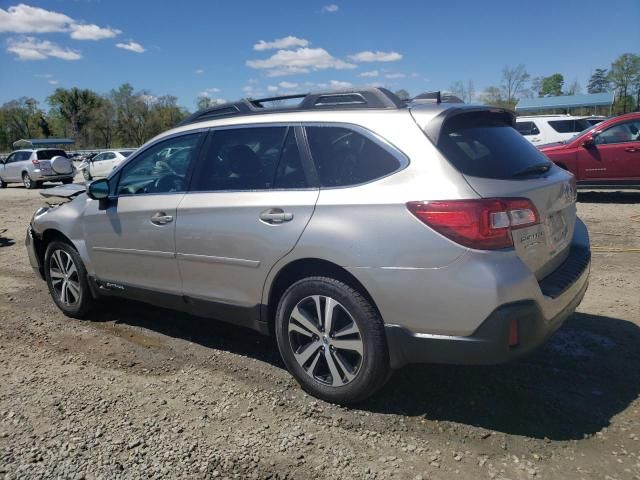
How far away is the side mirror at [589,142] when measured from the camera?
10875 mm

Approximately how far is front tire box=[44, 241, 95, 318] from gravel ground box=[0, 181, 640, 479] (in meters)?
0.37

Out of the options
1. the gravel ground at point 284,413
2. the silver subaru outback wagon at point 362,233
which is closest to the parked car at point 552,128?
the gravel ground at point 284,413

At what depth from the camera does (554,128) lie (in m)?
16.7

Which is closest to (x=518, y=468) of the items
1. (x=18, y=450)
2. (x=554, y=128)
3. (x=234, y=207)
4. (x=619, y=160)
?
(x=234, y=207)

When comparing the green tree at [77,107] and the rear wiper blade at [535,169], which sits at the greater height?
the green tree at [77,107]

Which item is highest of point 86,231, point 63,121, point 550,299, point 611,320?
point 63,121

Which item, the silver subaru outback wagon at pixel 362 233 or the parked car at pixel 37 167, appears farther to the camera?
the parked car at pixel 37 167

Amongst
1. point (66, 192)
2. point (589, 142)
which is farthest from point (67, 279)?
point (589, 142)

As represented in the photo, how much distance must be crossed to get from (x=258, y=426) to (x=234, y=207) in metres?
1.40

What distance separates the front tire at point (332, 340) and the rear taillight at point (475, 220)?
2.07 feet

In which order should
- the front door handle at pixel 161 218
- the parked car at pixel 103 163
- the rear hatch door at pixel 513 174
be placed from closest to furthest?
the rear hatch door at pixel 513 174
the front door handle at pixel 161 218
the parked car at pixel 103 163

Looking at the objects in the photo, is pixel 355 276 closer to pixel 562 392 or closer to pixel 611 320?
pixel 562 392

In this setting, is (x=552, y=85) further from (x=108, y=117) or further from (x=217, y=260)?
(x=217, y=260)

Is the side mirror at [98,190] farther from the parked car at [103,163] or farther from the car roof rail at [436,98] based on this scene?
the parked car at [103,163]
